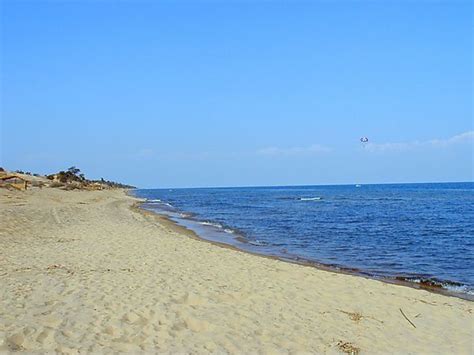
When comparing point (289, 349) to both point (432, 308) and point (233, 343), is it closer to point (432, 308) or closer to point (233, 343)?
point (233, 343)

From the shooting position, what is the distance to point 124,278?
916cm

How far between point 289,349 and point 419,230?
71.6 ft

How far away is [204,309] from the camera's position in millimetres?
7223

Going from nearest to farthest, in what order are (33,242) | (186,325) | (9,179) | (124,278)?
(186,325) → (124,278) → (33,242) → (9,179)

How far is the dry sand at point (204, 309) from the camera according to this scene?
5.84m

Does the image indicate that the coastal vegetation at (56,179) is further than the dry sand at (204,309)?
Yes

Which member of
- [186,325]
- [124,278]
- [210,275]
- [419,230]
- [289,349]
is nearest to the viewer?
[289,349]

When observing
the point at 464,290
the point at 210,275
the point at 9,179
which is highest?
the point at 9,179

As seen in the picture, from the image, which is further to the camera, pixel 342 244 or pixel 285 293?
pixel 342 244

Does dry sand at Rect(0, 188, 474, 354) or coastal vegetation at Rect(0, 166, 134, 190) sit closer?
dry sand at Rect(0, 188, 474, 354)

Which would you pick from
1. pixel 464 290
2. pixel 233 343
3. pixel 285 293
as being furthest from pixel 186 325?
pixel 464 290

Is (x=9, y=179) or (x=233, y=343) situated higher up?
(x=9, y=179)

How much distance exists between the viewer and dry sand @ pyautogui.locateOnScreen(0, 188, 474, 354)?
5.84m

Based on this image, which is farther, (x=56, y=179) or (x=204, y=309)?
(x=56, y=179)
